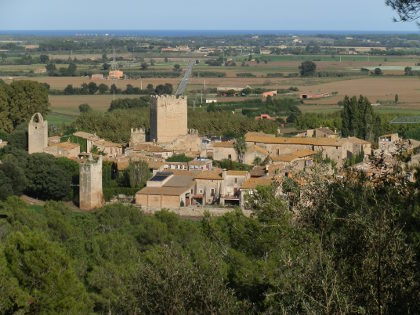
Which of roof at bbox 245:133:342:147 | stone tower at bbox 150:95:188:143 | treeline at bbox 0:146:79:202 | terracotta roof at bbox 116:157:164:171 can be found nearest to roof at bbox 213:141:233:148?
roof at bbox 245:133:342:147

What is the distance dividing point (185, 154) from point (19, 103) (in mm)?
10084

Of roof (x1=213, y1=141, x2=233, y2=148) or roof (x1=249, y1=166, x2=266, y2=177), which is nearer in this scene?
roof (x1=249, y1=166, x2=266, y2=177)

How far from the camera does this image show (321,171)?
8953 millimetres

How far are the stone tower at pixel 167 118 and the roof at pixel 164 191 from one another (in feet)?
26.8

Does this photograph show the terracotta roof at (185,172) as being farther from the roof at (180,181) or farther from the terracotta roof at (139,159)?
the terracotta roof at (139,159)

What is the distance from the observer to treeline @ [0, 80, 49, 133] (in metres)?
37.3

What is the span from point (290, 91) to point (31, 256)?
54.9 metres

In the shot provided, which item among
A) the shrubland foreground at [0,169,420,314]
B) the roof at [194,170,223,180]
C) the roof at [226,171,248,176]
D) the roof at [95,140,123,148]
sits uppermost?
the shrubland foreground at [0,169,420,314]

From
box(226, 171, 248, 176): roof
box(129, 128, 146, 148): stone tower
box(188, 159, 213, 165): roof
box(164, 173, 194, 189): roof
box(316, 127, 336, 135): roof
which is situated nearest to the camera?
box(164, 173, 194, 189): roof

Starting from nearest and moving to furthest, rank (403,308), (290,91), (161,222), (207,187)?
(403,308)
(161,222)
(207,187)
(290,91)

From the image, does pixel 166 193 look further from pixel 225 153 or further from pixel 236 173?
pixel 225 153

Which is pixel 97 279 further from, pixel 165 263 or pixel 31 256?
pixel 165 263

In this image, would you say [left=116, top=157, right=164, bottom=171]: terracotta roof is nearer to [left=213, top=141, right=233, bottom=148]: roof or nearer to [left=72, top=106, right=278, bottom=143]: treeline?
[left=213, top=141, right=233, bottom=148]: roof

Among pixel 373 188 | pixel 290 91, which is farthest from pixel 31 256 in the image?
pixel 290 91
